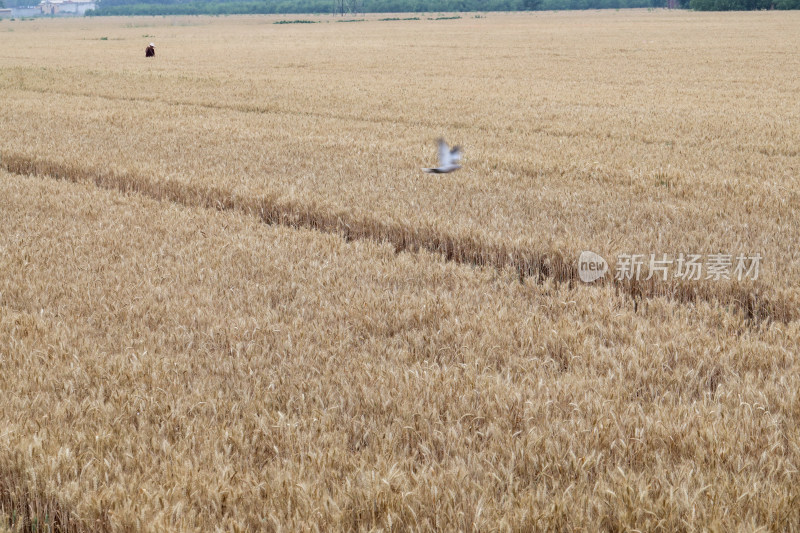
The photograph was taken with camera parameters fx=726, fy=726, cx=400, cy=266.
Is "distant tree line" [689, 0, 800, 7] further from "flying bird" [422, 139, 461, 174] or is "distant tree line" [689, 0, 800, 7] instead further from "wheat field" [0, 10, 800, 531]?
"flying bird" [422, 139, 461, 174]

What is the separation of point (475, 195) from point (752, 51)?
36.4m

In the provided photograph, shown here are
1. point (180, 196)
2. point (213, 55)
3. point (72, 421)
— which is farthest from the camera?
point (213, 55)

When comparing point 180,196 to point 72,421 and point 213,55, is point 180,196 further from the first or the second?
point 213,55

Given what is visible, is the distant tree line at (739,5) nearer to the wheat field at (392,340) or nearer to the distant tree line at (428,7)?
the distant tree line at (428,7)

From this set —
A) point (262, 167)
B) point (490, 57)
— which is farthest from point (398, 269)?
point (490, 57)

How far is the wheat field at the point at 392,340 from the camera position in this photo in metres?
3.04

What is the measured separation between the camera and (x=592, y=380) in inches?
162
